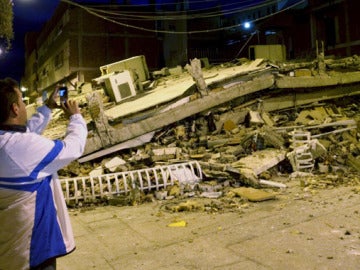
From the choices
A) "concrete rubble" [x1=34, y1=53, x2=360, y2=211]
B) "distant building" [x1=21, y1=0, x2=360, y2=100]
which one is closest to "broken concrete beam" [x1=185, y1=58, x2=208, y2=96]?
"concrete rubble" [x1=34, y1=53, x2=360, y2=211]

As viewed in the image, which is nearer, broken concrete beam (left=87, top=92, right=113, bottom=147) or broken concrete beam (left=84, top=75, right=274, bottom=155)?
broken concrete beam (left=87, top=92, right=113, bottom=147)

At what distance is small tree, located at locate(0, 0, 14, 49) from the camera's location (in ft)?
19.4

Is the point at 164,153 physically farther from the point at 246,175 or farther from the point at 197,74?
the point at 197,74

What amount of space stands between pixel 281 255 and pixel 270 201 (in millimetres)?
2384

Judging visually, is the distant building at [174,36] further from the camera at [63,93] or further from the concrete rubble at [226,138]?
the camera at [63,93]

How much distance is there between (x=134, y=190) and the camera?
707cm

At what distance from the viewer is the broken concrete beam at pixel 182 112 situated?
9.12 meters

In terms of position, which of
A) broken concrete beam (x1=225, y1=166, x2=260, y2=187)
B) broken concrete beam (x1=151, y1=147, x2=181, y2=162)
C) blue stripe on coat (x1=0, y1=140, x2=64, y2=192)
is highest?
blue stripe on coat (x1=0, y1=140, x2=64, y2=192)

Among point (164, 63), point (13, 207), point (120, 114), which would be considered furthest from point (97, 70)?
A: point (13, 207)

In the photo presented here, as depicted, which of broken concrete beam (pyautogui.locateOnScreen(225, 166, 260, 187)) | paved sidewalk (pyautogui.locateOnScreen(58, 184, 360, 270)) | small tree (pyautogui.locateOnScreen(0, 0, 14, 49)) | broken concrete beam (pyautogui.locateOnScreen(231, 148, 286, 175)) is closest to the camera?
paved sidewalk (pyautogui.locateOnScreen(58, 184, 360, 270))

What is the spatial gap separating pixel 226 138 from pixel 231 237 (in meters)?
5.30

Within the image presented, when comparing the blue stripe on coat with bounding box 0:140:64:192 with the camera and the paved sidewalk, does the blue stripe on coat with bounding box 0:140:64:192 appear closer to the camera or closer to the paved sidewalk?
the camera

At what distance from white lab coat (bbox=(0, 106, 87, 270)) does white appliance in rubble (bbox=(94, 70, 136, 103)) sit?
9.87m

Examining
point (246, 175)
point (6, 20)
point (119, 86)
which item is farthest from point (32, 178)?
point (119, 86)
